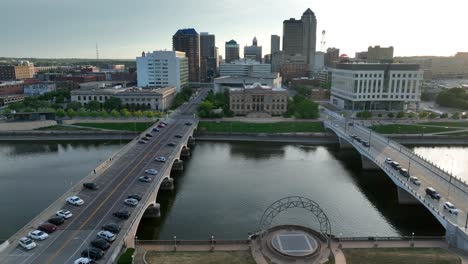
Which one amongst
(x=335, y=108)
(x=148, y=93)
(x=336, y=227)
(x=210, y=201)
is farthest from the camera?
(x=335, y=108)

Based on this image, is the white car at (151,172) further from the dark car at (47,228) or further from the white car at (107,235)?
the white car at (107,235)

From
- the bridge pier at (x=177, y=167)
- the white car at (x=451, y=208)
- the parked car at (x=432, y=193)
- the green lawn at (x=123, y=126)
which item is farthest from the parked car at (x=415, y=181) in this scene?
the green lawn at (x=123, y=126)

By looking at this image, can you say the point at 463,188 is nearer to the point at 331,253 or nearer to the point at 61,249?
the point at 331,253

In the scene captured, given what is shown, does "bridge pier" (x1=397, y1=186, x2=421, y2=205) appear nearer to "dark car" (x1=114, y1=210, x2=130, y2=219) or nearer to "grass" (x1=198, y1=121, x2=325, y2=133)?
"dark car" (x1=114, y1=210, x2=130, y2=219)

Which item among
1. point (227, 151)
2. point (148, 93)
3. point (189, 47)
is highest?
point (189, 47)

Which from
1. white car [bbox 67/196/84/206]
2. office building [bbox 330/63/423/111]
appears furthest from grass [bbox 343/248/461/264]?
office building [bbox 330/63/423/111]

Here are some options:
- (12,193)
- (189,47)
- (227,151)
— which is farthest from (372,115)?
(189,47)

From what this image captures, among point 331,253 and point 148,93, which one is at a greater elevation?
point 148,93

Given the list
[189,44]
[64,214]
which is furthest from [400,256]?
[189,44]
